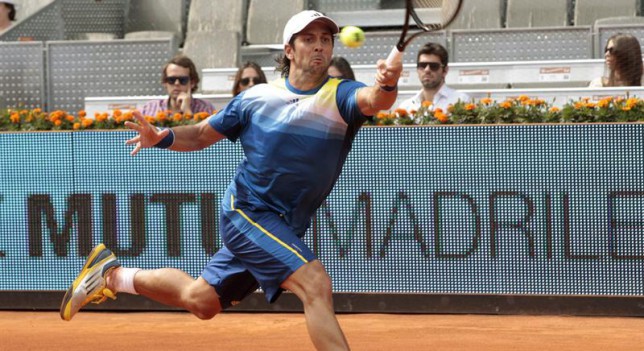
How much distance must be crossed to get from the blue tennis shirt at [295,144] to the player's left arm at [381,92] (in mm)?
111

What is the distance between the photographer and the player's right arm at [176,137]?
5.68 metres

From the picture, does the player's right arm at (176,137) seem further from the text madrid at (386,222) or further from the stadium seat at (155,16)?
the stadium seat at (155,16)

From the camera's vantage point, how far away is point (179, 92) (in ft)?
32.2

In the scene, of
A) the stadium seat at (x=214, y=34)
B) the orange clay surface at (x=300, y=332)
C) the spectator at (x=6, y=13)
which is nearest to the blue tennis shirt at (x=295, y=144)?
the orange clay surface at (x=300, y=332)

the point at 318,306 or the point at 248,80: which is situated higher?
the point at 248,80

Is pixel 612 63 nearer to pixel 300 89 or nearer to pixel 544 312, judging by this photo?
pixel 544 312

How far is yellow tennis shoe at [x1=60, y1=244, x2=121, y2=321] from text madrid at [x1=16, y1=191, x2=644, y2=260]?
208cm

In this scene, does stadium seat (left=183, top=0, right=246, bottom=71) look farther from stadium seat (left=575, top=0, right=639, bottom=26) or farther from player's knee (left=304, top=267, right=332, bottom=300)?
player's knee (left=304, top=267, right=332, bottom=300)

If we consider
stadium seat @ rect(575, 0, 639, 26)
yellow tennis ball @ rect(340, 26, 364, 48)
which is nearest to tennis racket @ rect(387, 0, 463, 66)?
yellow tennis ball @ rect(340, 26, 364, 48)

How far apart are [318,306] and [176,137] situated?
1.27 metres

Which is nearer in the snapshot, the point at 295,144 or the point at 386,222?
the point at 295,144

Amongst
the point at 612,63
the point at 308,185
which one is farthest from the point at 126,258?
the point at 612,63

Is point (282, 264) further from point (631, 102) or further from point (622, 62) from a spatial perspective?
point (622, 62)

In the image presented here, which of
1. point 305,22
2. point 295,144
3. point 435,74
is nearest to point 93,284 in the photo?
point 295,144
